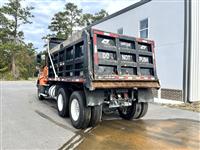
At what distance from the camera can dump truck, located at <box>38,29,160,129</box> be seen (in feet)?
20.4

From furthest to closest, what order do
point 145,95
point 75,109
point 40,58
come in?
point 40,58
point 145,95
point 75,109

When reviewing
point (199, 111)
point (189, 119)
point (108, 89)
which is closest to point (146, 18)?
point (199, 111)

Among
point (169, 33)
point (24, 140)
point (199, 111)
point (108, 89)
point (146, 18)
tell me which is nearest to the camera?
point (24, 140)

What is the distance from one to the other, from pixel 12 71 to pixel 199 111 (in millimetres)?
40941

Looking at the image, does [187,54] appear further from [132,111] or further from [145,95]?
[132,111]

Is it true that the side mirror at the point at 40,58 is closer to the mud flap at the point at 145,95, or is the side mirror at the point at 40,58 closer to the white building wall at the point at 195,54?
the mud flap at the point at 145,95

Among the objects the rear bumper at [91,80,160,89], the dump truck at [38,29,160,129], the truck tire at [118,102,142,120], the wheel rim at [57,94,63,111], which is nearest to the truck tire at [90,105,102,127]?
the dump truck at [38,29,160,129]

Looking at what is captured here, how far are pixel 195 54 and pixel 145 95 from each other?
4817 mm

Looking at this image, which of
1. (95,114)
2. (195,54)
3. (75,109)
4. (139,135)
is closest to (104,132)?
(95,114)

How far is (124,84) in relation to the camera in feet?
21.6

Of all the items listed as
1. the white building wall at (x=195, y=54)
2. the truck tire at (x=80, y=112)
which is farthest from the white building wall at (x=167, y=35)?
the truck tire at (x=80, y=112)

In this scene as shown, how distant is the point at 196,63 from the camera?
11.0 m

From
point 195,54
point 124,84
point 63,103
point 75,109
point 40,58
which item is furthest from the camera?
point 40,58

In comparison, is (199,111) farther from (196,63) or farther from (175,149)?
(175,149)
